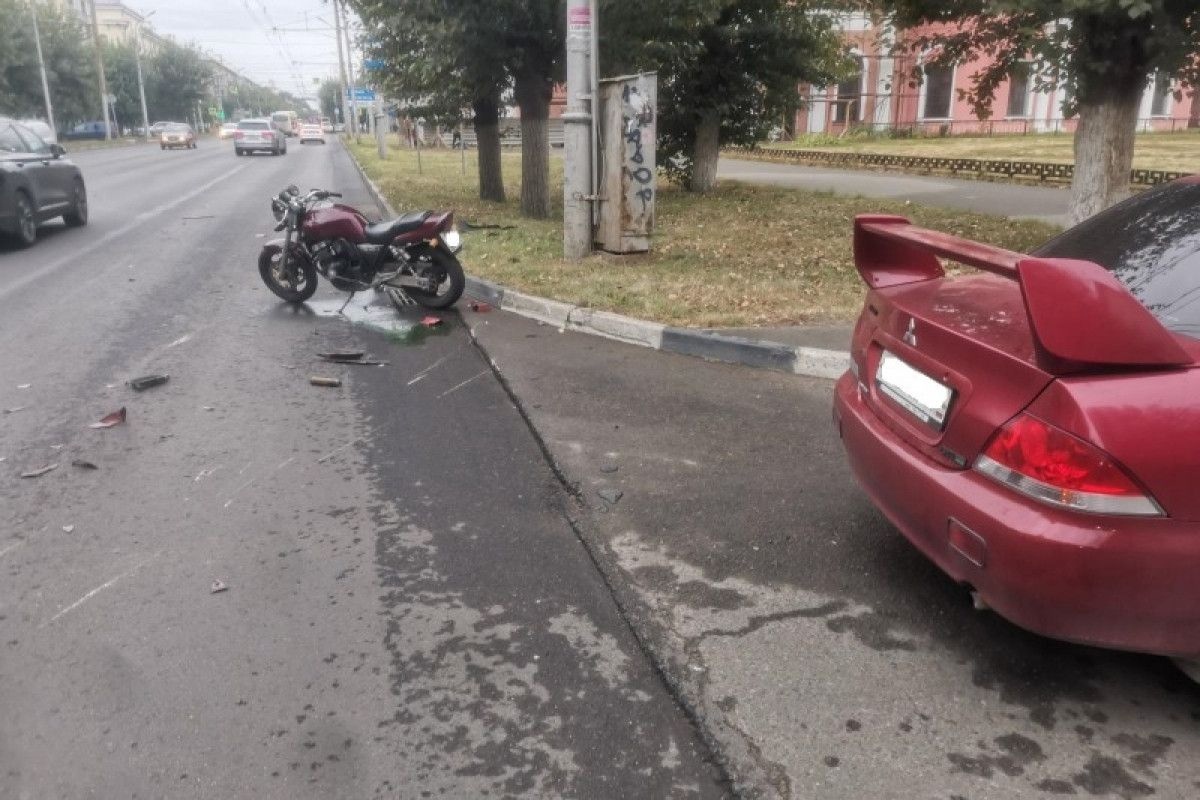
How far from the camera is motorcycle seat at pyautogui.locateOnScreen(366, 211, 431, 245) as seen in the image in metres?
8.36

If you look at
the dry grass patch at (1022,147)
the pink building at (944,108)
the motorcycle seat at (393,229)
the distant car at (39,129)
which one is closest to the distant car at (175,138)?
the dry grass patch at (1022,147)

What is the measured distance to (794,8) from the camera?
674 inches

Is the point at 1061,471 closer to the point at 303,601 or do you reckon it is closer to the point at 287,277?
the point at 303,601

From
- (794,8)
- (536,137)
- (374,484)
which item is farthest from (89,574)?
(794,8)

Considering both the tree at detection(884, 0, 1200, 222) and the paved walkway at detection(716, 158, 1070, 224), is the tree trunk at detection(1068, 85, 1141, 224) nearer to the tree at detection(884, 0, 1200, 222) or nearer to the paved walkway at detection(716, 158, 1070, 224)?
the tree at detection(884, 0, 1200, 222)

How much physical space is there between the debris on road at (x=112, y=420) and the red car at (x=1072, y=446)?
437cm

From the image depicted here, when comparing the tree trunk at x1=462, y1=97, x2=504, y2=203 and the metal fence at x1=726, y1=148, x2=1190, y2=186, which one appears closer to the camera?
the tree trunk at x1=462, y1=97, x2=504, y2=203

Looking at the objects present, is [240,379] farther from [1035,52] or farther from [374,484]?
[1035,52]

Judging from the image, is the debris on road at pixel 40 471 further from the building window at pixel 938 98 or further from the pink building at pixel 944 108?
the building window at pixel 938 98

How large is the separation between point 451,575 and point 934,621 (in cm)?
179

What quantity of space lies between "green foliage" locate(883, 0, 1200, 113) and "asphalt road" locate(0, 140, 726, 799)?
6029 mm

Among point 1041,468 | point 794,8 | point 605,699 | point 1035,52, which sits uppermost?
point 794,8

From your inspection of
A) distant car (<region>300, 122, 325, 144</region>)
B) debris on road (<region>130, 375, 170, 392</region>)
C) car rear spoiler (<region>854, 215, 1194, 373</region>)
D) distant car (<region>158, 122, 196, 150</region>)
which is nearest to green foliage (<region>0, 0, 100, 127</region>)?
distant car (<region>158, 122, 196, 150</region>)

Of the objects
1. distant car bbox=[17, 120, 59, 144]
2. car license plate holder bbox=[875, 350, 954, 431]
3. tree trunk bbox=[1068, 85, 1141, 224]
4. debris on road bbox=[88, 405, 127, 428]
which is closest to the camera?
car license plate holder bbox=[875, 350, 954, 431]
